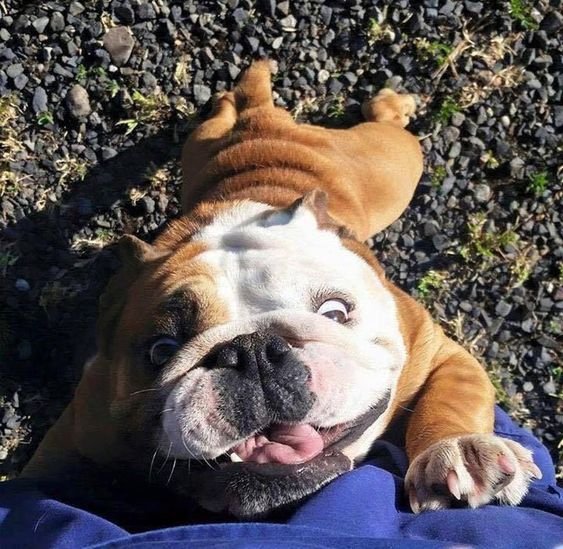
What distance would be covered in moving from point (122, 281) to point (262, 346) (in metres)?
0.97

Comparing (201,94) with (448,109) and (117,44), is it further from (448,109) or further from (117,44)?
(448,109)

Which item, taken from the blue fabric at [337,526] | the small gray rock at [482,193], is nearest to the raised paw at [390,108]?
the small gray rock at [482,193]

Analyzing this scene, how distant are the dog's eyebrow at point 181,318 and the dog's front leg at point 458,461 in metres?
0.96

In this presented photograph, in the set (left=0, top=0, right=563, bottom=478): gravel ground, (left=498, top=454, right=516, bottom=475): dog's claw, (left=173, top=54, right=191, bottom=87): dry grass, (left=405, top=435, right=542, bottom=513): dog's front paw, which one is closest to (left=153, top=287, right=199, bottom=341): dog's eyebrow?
(left=405, top=435, right=542, bottom=513): dog's front paw

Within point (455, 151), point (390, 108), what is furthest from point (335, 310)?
point (455, 151)

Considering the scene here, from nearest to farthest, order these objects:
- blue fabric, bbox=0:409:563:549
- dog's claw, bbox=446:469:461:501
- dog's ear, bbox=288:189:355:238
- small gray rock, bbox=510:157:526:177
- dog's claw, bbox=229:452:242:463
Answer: blue fabric, bbox=0:409:563:549 → dog's claw, bbox=229:452:242:463 → dog's claw, bbox=446:469:461:501 → dog's ear, bbox=288:189:355:238 → small gray rock, bbox=510:157:526:177

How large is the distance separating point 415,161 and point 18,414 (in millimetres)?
2713

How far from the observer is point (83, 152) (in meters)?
4.57

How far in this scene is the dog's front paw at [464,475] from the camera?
8.49 ft

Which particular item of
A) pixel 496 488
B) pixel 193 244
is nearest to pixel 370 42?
pixel 193 244

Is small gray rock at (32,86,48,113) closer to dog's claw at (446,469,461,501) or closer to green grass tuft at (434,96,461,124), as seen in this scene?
green grass tuft at (434,96,461,124)

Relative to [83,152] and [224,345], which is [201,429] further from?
[83,152]

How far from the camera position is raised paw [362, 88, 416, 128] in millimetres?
4348

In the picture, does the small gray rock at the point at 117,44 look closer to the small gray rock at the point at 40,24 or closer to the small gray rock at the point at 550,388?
the small gray rock at the point at 40,24
